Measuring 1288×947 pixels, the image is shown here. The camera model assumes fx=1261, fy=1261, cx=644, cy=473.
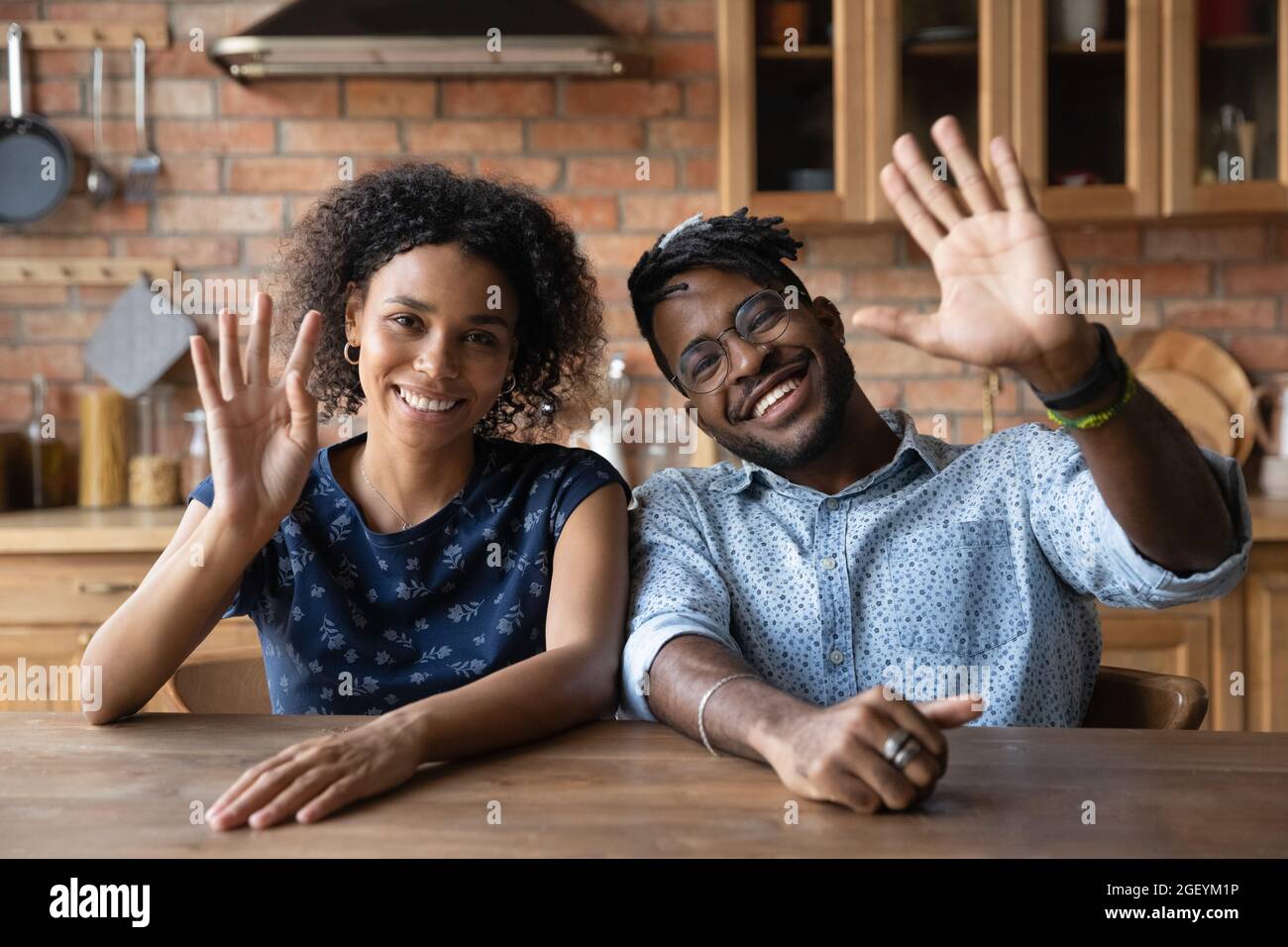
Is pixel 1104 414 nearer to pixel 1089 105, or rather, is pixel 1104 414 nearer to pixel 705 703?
pixel 705 703

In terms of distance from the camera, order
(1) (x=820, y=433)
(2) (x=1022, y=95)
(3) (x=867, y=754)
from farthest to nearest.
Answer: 1. (2) (x=1022, y=95)
2. (1) (x=820, y=433)
3. (3) (x=867, y=754)

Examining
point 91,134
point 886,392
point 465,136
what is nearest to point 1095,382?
point 886,392

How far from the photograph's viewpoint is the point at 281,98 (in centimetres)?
298

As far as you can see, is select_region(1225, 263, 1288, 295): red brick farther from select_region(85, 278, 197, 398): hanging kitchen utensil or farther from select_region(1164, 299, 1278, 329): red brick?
select_region(85, 278, 197, 398): hanging kitchen utensil

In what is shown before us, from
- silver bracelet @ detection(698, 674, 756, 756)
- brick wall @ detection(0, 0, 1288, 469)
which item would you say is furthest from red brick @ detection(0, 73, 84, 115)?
silver bracelet @ detection(698, 674, 756, 756)

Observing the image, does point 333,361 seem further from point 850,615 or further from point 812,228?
point 812,228

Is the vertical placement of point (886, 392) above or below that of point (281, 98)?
below

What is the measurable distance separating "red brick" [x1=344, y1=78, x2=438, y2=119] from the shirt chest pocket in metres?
2.00

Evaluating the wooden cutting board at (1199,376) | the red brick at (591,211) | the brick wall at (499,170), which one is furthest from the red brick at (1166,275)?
the red brick at (591,211)

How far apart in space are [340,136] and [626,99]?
2.24 feet

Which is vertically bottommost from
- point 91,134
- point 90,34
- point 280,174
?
point 280,174

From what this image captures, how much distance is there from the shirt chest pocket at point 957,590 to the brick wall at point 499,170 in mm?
1615

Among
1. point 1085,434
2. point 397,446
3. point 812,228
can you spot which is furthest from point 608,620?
point 812,228
